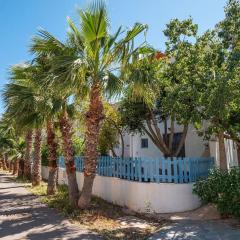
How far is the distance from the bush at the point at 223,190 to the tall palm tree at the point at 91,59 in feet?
12.2

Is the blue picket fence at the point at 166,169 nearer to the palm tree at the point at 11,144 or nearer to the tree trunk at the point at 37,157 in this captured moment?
the tree trunk at the point at 37,157

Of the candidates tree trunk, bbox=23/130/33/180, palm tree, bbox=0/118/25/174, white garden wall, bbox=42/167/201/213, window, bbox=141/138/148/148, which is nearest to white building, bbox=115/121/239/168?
window, bbox=141/138/148/148

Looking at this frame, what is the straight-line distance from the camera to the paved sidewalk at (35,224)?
8.47 metres

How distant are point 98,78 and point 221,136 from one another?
4.95 m

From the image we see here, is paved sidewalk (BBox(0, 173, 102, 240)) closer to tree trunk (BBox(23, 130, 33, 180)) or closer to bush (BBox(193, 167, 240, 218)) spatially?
bush (BBox(193, 167, 240, 218))

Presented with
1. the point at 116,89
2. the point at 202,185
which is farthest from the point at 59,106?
the point at 202,185

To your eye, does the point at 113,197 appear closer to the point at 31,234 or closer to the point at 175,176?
the point at 175,176

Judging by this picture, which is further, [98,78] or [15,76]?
[15,76]

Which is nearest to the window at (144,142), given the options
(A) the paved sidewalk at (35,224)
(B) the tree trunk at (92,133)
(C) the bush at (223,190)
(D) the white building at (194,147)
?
(D) the white building at (194,147)

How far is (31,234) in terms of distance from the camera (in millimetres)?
8680

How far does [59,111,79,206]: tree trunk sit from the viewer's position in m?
12.5

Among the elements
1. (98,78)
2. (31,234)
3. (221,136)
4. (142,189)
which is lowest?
(31,234)

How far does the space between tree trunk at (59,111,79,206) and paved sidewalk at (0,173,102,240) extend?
3.13 feet

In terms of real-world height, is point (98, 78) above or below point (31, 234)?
above
